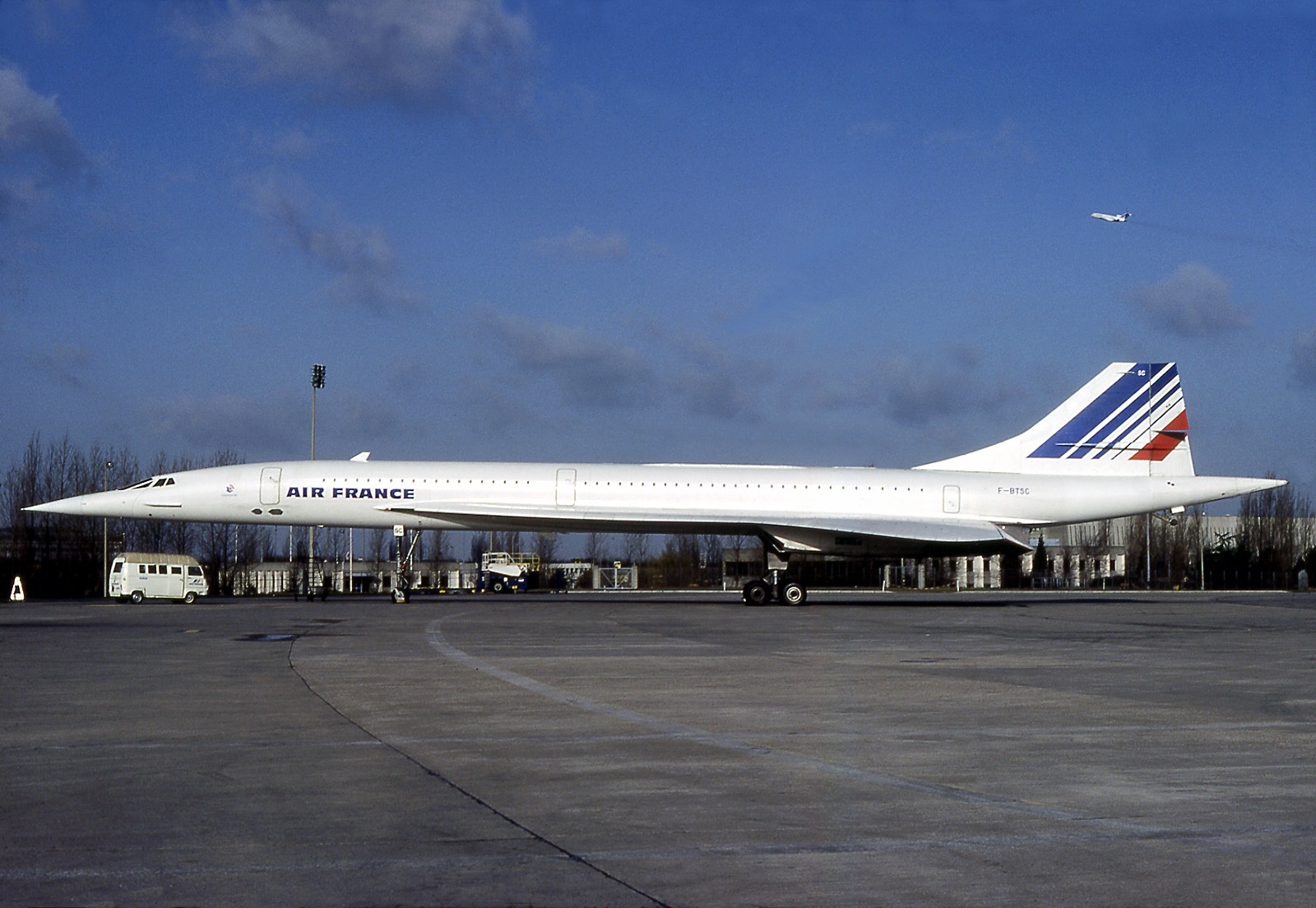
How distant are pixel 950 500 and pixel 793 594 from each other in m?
4.96

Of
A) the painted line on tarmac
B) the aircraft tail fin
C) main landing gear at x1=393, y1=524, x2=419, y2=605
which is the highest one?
the aircraft tail fin

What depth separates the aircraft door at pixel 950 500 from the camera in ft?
108

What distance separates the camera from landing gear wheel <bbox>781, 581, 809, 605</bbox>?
32.0 metres

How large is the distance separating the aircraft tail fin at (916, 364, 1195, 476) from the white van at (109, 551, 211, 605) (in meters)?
20.8

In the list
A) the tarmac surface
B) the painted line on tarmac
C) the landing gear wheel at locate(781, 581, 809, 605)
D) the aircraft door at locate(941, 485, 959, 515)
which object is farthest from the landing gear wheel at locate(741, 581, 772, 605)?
the painted line on tarmac

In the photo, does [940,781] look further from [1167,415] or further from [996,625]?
[1167,415]

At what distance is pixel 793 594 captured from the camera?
32.1 meters

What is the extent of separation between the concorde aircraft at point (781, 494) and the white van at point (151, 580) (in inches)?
70.6

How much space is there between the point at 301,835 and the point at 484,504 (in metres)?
27.1

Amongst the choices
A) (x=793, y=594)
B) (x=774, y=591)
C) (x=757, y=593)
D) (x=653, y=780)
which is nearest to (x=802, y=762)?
(x=653, y=780)

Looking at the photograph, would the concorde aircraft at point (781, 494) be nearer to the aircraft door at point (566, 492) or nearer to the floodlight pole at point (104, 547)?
the aircraft door at point (566, 492)

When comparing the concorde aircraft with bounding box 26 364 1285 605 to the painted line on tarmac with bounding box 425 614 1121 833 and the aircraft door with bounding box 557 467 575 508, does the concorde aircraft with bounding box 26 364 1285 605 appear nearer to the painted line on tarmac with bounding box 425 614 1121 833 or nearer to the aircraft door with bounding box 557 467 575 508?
the aircraft door with bounding box 557 467 575 508

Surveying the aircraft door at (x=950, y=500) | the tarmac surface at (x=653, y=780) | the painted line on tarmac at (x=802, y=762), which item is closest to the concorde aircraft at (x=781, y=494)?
the aircraft door at (x=950, y=500)

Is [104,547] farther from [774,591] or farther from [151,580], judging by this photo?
[774,591]
